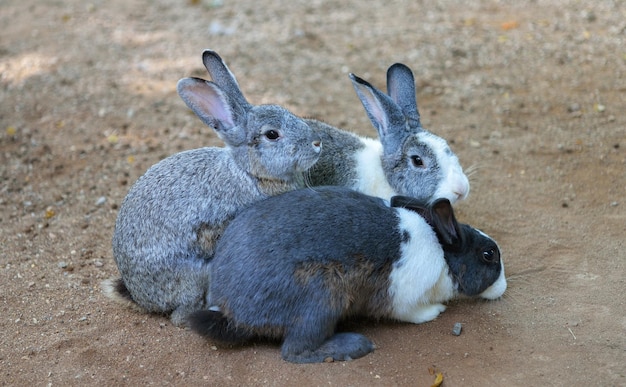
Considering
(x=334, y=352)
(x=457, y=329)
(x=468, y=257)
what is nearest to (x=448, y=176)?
(x=468, y=257)

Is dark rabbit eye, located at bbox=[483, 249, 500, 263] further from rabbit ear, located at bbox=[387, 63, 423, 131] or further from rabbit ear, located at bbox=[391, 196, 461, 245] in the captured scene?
rabbit ear, located at bbox=[387, 63, 423, 131]

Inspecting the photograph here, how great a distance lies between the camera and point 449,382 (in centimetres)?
464

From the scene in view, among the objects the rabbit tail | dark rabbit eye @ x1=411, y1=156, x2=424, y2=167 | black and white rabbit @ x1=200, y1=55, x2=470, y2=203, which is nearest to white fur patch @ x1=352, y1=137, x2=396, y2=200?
black and white rabbit @ x1=200, y1=55, x2=470, y2=203

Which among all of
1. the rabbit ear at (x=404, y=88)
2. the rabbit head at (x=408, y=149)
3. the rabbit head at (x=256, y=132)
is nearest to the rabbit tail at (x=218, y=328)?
the rabbit head at (x=256, y=132)

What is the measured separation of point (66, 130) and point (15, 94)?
1.27 meters

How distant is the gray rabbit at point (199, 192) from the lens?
5352 mm

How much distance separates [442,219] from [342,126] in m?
3.48

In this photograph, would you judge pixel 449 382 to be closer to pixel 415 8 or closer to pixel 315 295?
pixel 315 295

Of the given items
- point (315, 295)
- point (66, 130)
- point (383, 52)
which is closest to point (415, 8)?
point (383, 52)

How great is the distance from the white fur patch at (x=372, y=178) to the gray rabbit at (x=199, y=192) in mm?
668

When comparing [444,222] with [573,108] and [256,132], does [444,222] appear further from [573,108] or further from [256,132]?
[573,108]

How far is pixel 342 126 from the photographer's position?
8.56 metres

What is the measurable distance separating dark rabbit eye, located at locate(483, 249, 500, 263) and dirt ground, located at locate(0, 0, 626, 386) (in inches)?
12.7

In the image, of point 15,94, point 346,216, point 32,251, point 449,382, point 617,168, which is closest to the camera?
point 449,382
